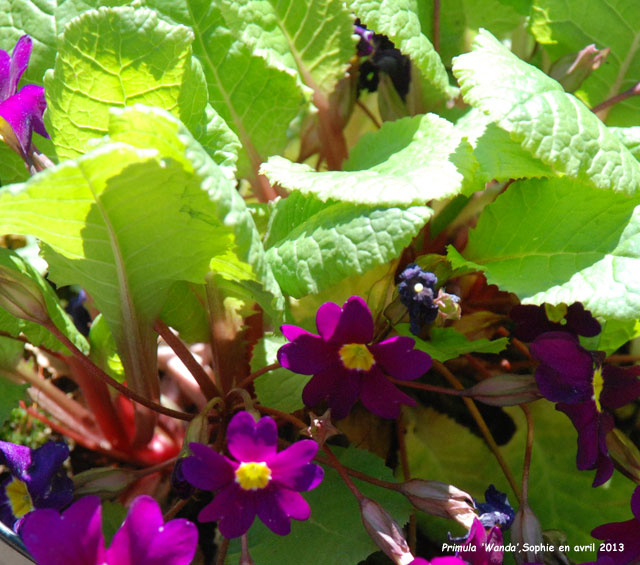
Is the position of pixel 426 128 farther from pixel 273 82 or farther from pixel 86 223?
pixel 86 223

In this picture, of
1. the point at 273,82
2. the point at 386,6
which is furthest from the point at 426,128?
the point at 273,82

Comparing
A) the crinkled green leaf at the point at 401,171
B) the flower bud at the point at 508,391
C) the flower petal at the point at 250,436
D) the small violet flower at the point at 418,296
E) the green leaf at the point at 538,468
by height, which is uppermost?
the crinkled green leaf at the point at 401,171

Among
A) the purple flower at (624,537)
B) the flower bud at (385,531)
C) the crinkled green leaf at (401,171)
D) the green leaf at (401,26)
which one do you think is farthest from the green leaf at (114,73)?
the purple flower at (624,537)

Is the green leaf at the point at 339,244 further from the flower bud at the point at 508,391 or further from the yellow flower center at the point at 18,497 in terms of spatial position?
the yellow flower center at the point at 18,497

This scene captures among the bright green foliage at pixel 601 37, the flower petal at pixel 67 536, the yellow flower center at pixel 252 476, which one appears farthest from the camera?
the bright green foliage at pixel 601 37

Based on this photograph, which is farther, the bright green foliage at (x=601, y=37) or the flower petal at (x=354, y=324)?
the bright green foliage at (x=601, y=37)

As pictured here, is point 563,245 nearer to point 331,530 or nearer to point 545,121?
point 545,121
